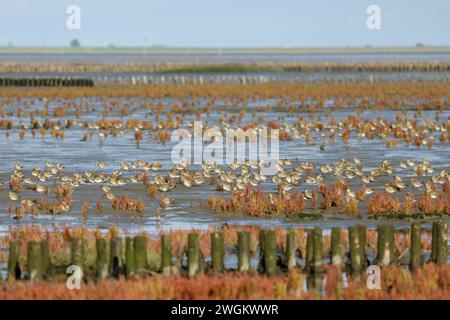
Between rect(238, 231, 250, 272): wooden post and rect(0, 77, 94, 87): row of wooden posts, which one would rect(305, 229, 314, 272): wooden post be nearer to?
rect(238, 231, 250, 272): wooden post

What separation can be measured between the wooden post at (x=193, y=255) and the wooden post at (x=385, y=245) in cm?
285

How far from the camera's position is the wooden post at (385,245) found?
59.2ft

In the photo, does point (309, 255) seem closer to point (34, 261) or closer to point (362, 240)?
point (362, 240)

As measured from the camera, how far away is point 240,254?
57.3ft

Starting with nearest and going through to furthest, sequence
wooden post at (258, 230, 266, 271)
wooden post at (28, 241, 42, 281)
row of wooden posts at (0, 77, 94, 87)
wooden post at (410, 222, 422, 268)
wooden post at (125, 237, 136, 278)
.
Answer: wooden post at (28, 241, 42, 281)
wooden post at (125, 237, 136, 278)
wooden post at (258, 230, 266, 271)
wooden post at (410, 222, 422, 268)
row of wooden posts at (0, 77, 94, 87)

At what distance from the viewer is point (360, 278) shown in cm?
1722

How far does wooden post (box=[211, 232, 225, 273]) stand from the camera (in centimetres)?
1739

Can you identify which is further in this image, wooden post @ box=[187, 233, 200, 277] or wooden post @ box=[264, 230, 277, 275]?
wooden post @ box=[264, 230, 277, 275]

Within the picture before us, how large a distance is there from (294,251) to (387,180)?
41.8ft

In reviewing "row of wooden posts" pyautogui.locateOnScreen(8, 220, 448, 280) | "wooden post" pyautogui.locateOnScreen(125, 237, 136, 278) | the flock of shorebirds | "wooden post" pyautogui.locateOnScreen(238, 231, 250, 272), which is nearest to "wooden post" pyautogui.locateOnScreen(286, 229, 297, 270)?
"row of wooden posts" pyautogui.locateOnScreen(8, 220, 448, 280)

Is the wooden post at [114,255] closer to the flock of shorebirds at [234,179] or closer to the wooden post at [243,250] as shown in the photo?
the wooden post at [243,250]

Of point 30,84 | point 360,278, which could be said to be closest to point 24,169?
point 360,278

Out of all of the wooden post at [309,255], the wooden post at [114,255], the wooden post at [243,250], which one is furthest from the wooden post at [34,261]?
the wooden post at [309,255]

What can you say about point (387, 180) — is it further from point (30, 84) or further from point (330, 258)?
point (30, 84)
